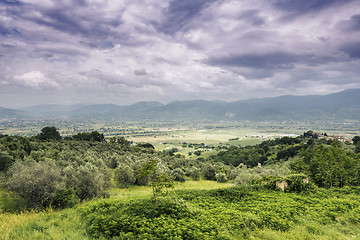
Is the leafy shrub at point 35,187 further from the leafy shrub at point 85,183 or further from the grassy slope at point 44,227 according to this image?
the grassy slope at point 44,227

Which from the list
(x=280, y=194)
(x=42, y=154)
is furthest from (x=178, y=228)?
(x=42, y=154)

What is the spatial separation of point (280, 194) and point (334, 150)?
46.1ft

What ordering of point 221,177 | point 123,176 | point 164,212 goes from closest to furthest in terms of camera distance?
point 164,212
point 123,176
point 221,177

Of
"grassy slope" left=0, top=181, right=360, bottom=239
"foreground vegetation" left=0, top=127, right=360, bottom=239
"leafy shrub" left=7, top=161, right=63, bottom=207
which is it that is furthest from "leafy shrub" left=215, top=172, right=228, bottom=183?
"leafy shrub" left=7, top=161, right=63, bottom=207

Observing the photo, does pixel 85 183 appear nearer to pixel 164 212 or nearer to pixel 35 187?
pixel 35 187

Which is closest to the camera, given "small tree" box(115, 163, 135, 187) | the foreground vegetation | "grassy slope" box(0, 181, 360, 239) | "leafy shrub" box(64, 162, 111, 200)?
"grassy slope" box(0, 181, 360, 239)

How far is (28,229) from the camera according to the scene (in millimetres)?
9172

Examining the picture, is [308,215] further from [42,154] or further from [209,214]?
[42,154]

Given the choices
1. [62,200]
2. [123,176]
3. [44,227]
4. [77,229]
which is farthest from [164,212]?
[123,176]

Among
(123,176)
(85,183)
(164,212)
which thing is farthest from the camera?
(123,176)

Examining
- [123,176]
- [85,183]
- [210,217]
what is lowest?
[123,176]

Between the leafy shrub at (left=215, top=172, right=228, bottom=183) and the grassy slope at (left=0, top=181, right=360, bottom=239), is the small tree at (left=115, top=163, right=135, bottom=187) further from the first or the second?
the leafy shrub at (left=215, top=172, right=228, bottom=183)

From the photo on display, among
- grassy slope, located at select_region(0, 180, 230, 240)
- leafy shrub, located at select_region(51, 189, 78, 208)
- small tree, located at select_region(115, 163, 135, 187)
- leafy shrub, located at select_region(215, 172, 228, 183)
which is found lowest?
leafy shrub, located at select_region(215, 172, 228, 183)

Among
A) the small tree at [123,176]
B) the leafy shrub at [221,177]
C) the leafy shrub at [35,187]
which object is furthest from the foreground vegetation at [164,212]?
the leafy shrub at [221,177]
